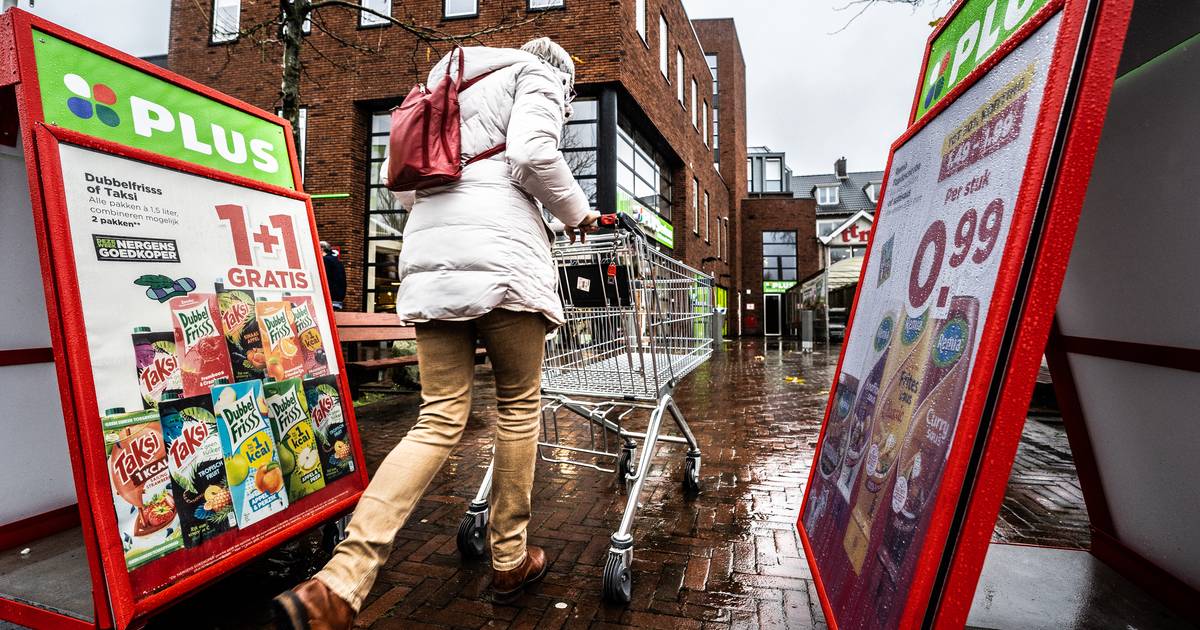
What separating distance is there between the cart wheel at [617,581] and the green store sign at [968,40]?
1.83 metres

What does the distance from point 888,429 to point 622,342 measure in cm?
171

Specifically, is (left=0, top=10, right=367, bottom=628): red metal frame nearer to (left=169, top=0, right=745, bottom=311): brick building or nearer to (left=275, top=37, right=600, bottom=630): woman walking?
(left=275, top=37, right=600, bottom=630): woman walking

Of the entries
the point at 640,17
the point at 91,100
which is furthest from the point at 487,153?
the point at 640,17

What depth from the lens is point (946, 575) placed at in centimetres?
98

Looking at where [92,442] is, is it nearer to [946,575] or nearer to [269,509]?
[269,509]

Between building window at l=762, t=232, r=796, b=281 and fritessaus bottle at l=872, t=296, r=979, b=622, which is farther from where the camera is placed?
building window at l=762, t=232, r=796, b=281

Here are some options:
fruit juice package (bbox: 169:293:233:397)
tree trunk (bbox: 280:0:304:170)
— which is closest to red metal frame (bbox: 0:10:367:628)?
fruit juice package (bbox: 169:293:233:397)

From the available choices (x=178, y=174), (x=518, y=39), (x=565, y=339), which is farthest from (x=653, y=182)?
(x=178, y=174)

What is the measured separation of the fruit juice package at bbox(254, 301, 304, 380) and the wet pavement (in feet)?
2.73

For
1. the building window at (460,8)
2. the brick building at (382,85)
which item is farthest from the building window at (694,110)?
the building window at (460,8)

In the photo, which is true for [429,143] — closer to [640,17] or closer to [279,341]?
[279,341]

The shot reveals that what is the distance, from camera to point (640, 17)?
13633mm

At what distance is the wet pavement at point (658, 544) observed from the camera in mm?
1974

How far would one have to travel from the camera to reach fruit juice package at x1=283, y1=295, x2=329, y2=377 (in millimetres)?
2262
